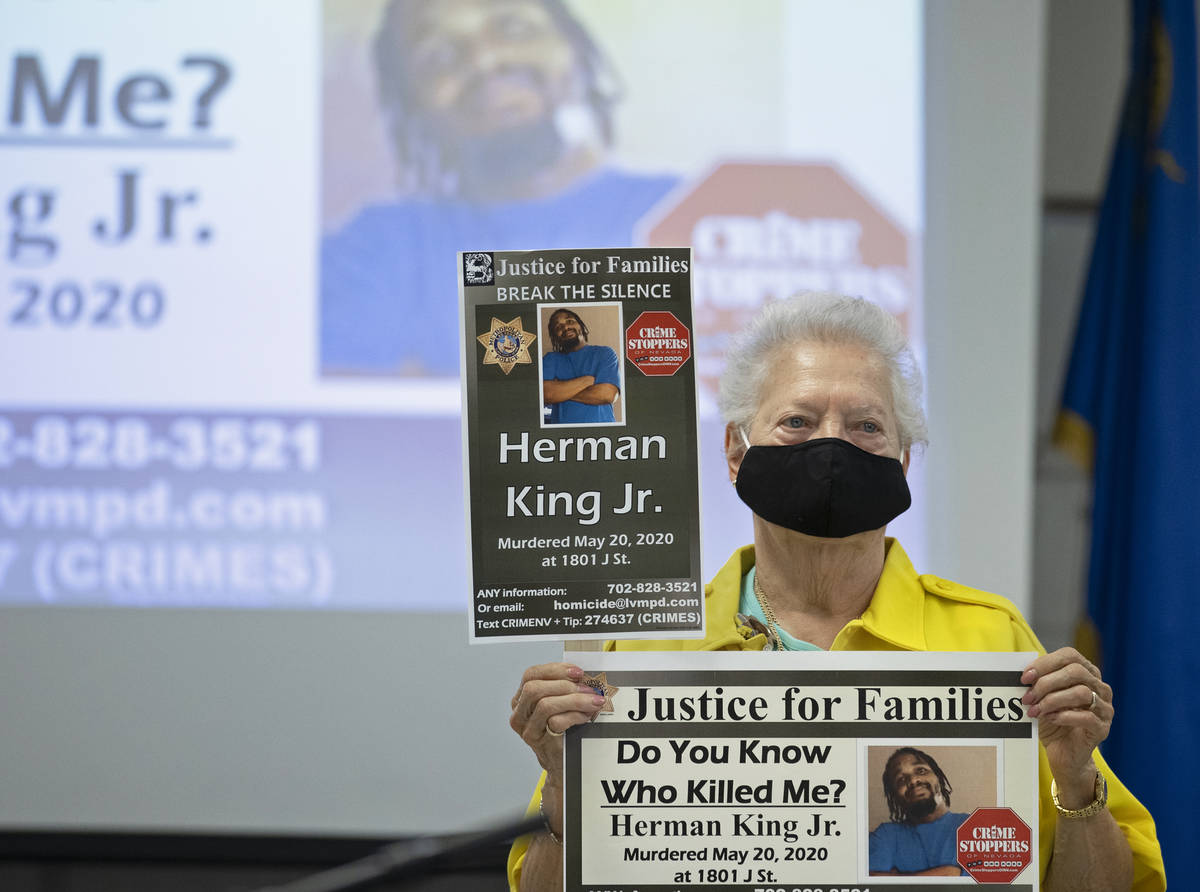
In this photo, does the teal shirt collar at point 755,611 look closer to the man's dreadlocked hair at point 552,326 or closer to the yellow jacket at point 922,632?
the yellow jacket at point 922,632

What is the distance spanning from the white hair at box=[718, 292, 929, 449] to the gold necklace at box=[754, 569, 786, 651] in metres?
0.21

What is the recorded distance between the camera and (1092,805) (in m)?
1.20

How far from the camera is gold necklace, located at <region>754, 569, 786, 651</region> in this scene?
138cm

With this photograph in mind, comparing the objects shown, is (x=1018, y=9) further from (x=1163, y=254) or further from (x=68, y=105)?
(x=68, y=105)

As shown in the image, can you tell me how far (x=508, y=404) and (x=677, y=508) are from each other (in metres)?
0.21

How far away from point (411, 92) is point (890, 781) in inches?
89.8

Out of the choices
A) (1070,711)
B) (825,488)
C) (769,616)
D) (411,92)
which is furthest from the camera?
(411,92)

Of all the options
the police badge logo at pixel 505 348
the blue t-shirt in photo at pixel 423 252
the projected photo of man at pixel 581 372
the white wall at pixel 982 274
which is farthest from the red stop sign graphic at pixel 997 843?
the blue t-shirt in photo at pixel 423 252

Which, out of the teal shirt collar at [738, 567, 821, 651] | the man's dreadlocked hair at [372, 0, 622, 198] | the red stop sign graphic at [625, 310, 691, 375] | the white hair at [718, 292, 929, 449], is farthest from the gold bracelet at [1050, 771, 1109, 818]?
the man's dreadlocked hair at [372, 0, 622, 198]

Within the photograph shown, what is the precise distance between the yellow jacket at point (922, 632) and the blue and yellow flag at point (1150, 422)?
1.81 meters

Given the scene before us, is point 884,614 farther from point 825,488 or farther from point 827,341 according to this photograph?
point 827,341

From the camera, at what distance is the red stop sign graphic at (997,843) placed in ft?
3.83

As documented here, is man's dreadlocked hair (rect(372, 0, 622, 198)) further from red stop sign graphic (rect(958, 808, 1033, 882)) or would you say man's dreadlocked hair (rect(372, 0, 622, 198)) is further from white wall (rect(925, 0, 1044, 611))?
red stop sign graphic (rect(958, 808, 1033, 882))

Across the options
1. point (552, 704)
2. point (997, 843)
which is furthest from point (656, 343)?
point (997, 843)
